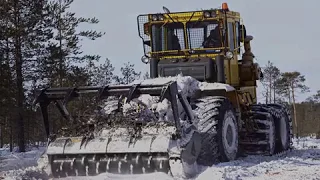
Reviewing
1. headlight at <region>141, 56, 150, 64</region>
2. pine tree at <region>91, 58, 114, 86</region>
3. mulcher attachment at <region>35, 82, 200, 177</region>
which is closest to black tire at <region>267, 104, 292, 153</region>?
headlight at <region>141, 56, 150, 64</region>

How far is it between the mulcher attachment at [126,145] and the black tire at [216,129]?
0.46 meters

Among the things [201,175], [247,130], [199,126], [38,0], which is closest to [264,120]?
[247,130]

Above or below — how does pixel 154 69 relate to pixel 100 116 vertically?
above

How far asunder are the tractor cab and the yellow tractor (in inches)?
0.9

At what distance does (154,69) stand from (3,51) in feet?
44.0

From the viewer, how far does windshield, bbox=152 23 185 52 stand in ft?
40.3

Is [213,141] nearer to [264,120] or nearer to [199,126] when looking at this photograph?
[199,126]

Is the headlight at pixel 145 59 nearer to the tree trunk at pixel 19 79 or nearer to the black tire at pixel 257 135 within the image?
the black tire at pixel 257 135

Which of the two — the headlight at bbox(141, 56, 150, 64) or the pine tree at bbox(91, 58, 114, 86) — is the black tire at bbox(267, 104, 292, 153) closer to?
the headlight at bbox(141, 56, 150, 64)

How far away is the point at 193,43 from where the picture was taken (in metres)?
12.2

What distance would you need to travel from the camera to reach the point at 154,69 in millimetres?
12164

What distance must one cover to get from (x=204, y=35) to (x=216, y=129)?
2.98 metres

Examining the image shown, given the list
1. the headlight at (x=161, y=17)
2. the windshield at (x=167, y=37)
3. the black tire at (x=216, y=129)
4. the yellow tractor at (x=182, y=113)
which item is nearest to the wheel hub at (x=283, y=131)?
the yellow tractor at (x=182, y=113)

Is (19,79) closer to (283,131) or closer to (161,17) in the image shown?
(161,17)
